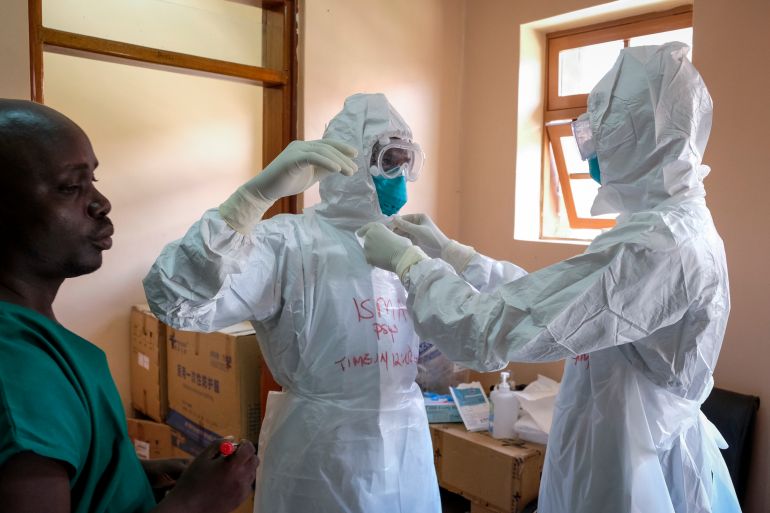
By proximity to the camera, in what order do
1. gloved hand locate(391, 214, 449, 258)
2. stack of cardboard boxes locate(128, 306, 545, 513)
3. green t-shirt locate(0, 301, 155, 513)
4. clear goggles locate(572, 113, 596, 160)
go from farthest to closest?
stack of cardboard boxes locate(128, 306, 545, 513) < gloved hand locate(391, 214, 449, 258) < clear goggles locate(572, 113, 596, 160) < green t-shirt locate(0, 301, 155, 513)

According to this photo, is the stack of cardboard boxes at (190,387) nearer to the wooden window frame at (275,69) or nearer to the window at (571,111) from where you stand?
the wooden window frame at (275,69)

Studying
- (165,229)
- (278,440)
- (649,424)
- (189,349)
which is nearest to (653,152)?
(649,424)

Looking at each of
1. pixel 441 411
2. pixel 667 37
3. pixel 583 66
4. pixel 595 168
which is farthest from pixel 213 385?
pixel 667 37

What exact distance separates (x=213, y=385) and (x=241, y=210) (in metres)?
1.62

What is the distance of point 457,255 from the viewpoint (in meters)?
1.65

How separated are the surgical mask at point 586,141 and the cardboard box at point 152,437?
241cm

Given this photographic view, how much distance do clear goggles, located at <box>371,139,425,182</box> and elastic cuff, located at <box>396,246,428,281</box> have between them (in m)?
0.33

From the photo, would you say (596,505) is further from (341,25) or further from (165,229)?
(165,229)

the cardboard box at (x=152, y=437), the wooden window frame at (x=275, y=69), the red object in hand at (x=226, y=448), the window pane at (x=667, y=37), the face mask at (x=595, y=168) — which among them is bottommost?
the cardboard box at (x=152, y=437)

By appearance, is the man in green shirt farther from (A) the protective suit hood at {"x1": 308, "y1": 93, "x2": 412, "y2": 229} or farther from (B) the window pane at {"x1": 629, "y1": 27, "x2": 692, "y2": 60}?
(B) the window pane at {"x1": 629, "y1": 27, "x2": 692, "y2": 60}

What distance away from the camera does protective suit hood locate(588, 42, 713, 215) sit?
1.25 meters

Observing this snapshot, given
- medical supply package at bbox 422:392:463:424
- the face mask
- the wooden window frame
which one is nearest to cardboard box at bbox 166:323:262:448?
the wooden window frame

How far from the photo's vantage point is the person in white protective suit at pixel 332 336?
1.33 meters

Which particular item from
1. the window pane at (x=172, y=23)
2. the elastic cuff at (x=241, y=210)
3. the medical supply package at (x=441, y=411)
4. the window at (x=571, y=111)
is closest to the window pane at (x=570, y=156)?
the window at (x=571, y=111)
